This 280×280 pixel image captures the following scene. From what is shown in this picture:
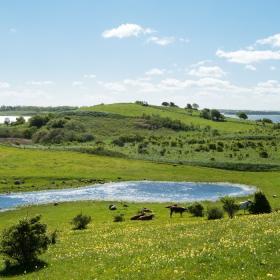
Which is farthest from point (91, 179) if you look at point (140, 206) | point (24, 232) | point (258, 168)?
point (24, 232)

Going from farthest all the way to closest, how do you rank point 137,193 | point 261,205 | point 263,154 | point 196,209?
point 263,154
point 137,193
point 196,209
point 261,205

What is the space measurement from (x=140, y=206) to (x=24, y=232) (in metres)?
50.4

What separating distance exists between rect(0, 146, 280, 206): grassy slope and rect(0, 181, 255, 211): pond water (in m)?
5.64

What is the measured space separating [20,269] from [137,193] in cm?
6874

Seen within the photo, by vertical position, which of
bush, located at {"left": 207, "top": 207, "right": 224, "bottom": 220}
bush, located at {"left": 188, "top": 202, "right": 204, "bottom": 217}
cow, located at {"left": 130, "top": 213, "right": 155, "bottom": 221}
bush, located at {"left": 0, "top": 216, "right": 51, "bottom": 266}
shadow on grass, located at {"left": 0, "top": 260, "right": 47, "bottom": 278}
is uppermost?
bush, located at {"left": 0, "top": 216, "right": 51, "bottom": 266}

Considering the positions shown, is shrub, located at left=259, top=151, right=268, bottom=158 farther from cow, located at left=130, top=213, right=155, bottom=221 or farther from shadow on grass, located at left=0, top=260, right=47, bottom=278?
shadow on grass, located at left=0, top=260, right=47, bottom=278

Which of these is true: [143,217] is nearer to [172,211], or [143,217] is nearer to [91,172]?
[172,211]

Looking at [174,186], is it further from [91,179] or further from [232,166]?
[232,166]

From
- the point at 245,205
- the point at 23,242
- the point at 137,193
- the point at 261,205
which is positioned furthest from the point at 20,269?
the point at 137,193

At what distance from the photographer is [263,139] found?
18475cm

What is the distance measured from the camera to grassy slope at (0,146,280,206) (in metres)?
109

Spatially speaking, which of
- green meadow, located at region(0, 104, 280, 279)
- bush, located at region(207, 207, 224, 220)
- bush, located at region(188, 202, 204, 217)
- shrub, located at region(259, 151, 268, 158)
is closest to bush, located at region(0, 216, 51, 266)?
green meadow, located at region(0, 104, 280, 279)

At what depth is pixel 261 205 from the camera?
5812cm

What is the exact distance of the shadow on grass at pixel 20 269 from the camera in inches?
1081
